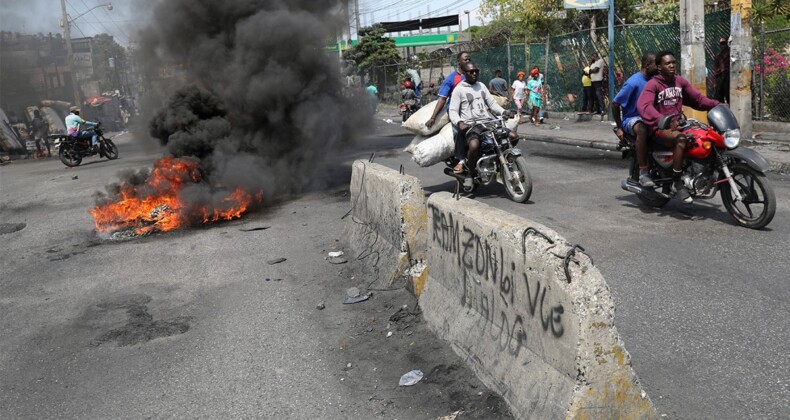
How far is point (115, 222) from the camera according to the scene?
9.77 meters

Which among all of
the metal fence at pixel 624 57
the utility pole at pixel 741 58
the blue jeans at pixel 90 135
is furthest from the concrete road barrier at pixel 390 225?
the blue jeans at pixel 90 135

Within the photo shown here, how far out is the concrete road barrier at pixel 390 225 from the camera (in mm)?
5633

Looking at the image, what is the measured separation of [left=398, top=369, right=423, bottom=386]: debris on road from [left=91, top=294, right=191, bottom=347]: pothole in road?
2.11m

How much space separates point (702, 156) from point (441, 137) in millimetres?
3747

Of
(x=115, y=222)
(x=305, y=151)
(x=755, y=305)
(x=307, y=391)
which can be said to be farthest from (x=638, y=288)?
(x=305, y=151)

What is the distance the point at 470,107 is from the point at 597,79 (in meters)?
11.8

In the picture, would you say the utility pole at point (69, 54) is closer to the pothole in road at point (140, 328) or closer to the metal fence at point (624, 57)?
the metal fence at point (624, 57)

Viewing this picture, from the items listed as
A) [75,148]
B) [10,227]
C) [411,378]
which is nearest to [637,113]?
[411,378]

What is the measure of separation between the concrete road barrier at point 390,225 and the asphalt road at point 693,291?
1.55 meters

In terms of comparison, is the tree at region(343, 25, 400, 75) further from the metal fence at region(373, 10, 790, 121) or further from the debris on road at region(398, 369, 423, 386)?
the debris on road at region(398, 369, 423, 386)

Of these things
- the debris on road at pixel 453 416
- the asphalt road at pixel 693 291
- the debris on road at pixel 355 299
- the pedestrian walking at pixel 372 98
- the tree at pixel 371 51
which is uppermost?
the tree at pixel 371 51

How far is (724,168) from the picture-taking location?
6.48 metres

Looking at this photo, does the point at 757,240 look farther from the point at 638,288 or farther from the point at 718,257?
the point at 638,288

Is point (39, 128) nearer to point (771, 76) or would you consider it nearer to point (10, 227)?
point (10, 227)
